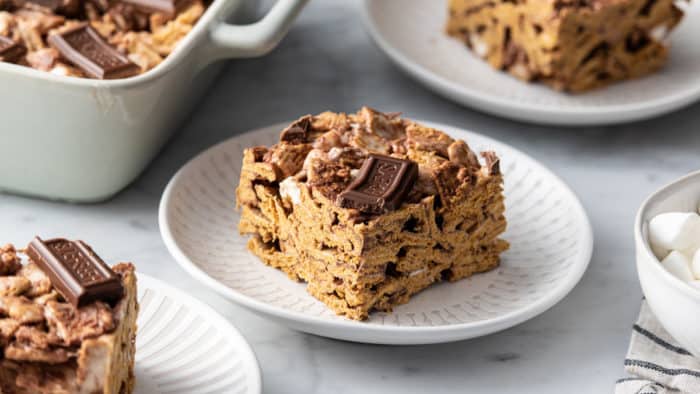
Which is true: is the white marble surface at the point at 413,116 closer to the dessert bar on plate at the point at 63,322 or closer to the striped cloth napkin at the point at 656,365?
the striped cloth napkin at the point at 656,365

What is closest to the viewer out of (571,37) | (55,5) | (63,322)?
(63,322)

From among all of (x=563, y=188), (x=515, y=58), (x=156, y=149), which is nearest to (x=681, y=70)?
(x=515, y=58)

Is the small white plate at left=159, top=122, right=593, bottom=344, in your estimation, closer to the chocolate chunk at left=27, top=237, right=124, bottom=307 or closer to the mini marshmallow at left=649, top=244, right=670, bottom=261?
the mini marshmallow at left=649, top=244, right=670, bottom=261

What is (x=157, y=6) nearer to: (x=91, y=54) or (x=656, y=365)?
(x=91, y=54)

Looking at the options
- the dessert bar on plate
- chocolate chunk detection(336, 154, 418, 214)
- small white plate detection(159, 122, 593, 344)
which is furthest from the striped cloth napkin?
the dessert bar on plate

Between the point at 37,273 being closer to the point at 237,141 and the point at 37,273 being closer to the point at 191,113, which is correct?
the point at 237,141

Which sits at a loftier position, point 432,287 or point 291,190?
point 291,190

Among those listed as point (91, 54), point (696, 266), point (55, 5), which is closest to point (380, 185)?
point (696, 266)
